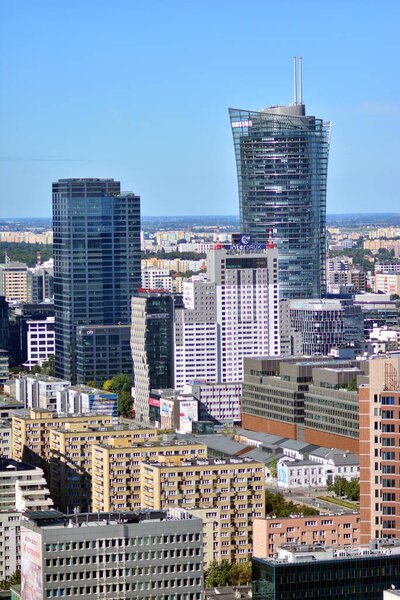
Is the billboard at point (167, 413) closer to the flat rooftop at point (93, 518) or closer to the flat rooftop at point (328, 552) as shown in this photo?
the flat rooftop at point (93, 518)

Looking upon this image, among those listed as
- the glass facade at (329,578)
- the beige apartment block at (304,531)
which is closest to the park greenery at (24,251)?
the beige apartment block at (304,531)

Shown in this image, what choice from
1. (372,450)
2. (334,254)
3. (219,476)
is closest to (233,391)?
(219,476)

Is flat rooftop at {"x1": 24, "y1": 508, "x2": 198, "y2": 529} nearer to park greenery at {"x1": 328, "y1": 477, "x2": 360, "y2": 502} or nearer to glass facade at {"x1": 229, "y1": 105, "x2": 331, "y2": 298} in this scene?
park greenery at {"x1": 328, "y1": 477, "x2": 360, "y2": 502}

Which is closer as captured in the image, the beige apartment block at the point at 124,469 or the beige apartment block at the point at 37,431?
the beige apartment block at the point at 124,469

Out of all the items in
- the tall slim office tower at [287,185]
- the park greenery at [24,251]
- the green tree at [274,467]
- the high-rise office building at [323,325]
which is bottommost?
the green tree at [274,467]

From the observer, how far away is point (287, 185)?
301 feet

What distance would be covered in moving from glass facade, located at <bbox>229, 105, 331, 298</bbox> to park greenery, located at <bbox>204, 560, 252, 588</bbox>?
51.6m

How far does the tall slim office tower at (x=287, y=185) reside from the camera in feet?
300

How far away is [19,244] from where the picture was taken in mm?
167875

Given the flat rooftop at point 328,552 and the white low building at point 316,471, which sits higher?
the flat rooftop at point 328,552

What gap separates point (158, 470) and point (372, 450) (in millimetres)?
7575

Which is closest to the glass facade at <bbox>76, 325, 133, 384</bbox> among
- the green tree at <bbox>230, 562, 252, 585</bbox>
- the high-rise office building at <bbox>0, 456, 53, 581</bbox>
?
the high-rise office building at <bbox>0, 456, 53, 581</bbox>

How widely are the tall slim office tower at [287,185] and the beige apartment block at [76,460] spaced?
139ft

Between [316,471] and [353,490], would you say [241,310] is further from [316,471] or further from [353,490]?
[353,490]
